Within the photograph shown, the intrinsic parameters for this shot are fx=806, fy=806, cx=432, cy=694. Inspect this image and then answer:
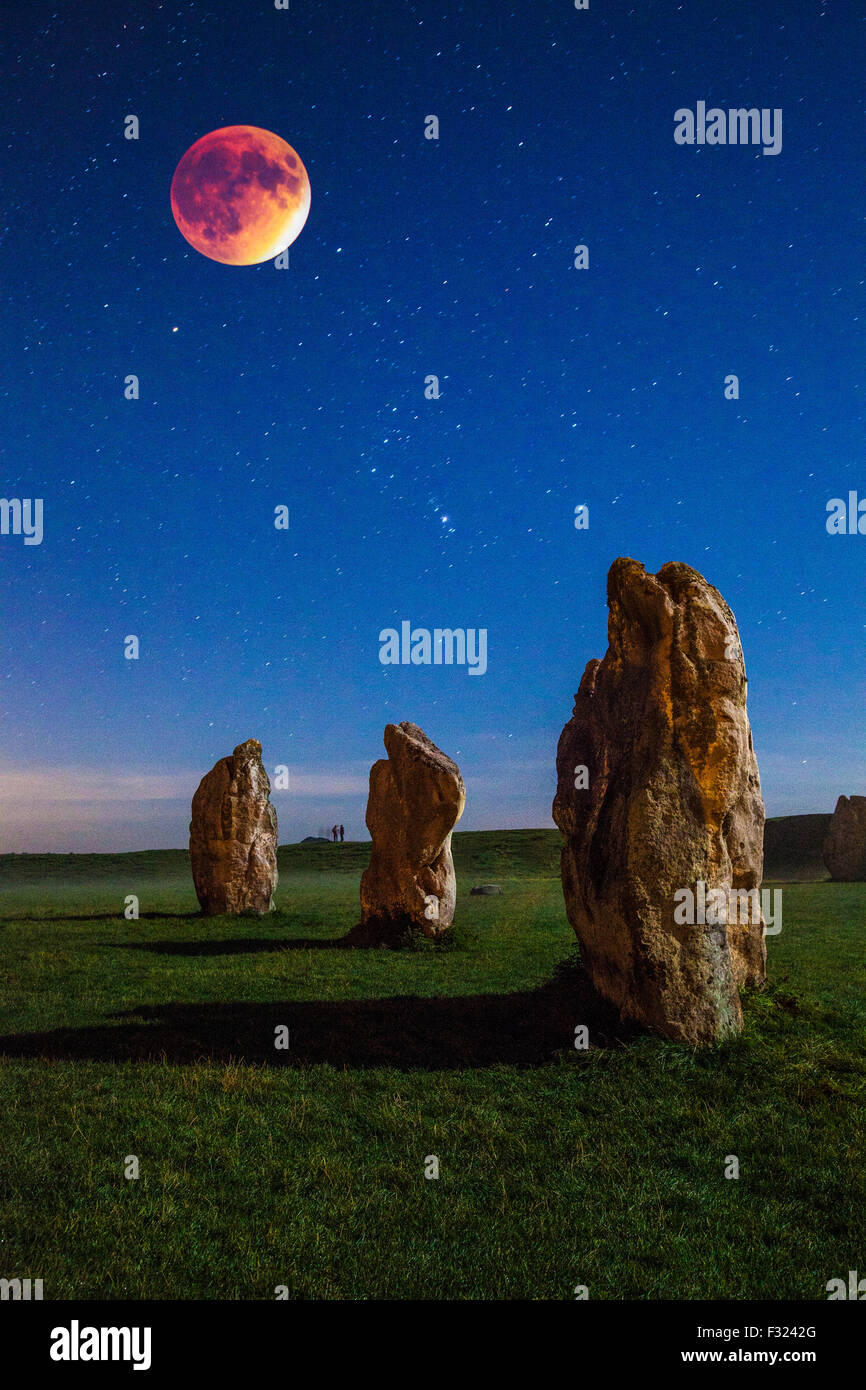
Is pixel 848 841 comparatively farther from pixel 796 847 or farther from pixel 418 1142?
pixel 418 1142

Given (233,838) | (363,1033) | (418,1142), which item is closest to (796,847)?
(233,838)

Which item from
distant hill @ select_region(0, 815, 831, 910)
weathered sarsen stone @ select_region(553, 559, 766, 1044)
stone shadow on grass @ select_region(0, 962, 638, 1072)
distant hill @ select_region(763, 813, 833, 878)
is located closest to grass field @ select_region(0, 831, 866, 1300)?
stone shadow on grass @ select_region(0, 962, 638, 1072)

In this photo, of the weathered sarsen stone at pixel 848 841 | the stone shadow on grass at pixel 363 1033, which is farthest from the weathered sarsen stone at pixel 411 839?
the weathered sarsen stone at pixel 848 841

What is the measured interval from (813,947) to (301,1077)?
52.1 ft

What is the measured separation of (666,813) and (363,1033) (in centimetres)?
555

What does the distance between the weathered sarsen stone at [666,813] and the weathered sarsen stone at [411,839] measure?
28.6 feet

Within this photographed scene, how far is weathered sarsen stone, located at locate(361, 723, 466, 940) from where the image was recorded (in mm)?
21172

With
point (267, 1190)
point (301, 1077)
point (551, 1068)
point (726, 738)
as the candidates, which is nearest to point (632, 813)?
point (726, 738)

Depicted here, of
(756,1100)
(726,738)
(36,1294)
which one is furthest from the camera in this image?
(726,738)

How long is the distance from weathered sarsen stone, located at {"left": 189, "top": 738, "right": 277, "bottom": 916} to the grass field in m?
10.4

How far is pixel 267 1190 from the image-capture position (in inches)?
272

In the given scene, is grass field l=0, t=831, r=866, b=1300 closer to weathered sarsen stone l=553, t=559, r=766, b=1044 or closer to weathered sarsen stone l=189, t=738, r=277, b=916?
weathered sarsen stone l=553, t=559, r=766, b=1044

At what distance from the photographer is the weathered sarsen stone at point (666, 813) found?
998 centimetres
